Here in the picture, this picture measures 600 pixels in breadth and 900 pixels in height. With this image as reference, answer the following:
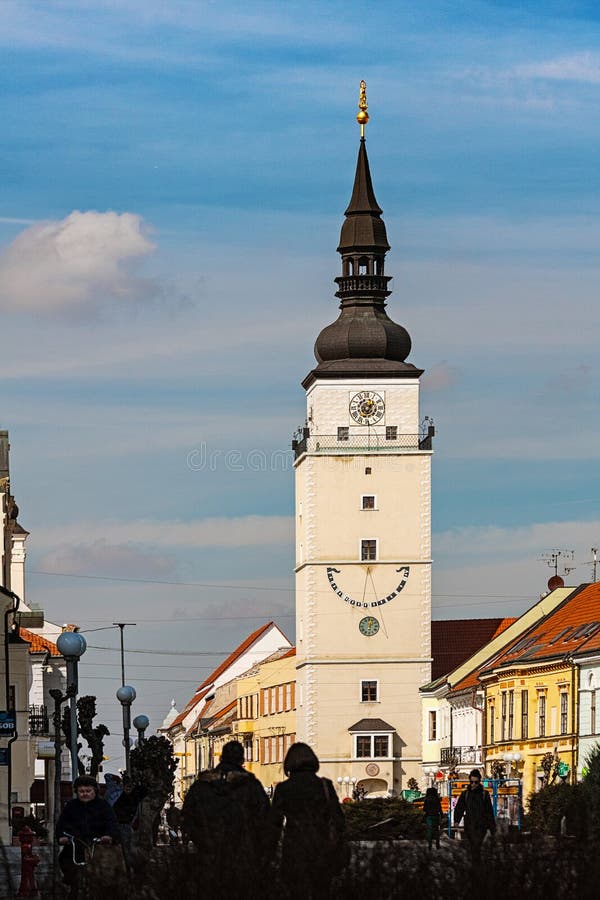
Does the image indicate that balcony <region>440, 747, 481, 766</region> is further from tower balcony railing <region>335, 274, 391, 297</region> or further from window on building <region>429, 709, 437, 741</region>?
tower balcony railing <region>335, 274, 391, 297</region>

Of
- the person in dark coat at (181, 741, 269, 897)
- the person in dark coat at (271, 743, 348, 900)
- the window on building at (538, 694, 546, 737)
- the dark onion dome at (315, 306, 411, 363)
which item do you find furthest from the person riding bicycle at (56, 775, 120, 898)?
the dark onion dome at (315, 306, 411, 363)

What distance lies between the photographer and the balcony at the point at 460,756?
91562mm

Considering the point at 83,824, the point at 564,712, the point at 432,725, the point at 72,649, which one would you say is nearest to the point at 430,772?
the point at 432,725

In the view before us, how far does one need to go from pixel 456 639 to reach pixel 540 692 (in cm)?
3840

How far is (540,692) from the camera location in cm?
7875

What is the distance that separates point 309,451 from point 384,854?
9952 cm

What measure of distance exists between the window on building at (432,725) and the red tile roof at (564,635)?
Result: 548 inches

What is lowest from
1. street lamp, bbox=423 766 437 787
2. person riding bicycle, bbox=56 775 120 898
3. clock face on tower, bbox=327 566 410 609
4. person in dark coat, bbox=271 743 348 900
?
street lamp, bbox=423 766 437 787

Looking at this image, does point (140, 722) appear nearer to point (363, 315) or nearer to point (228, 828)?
point (228, 828)

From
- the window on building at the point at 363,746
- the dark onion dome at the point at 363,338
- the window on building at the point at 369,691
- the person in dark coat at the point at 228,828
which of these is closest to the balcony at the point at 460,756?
the window on building at the point at 363,746

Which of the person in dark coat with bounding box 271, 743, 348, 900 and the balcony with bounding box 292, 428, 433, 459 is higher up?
the balcony with bounding box 292, 428, 433, 459

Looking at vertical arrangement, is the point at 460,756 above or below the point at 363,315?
below

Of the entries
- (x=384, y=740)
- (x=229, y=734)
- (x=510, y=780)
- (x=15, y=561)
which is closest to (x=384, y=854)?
(x=15, y=561)

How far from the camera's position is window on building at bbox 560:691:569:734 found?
247ft
